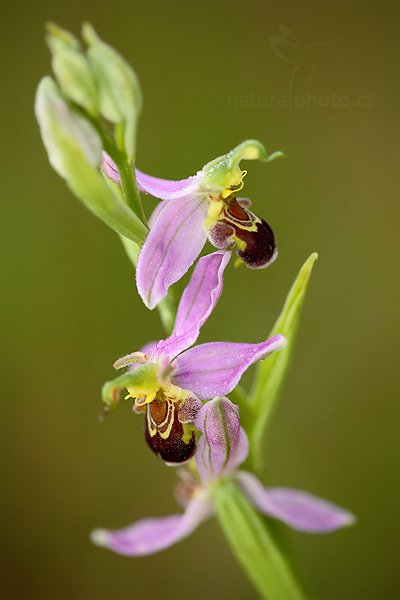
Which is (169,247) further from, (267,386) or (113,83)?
(267,386)

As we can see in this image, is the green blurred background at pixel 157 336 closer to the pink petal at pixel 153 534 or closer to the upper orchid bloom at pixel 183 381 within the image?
the pink petal at pixel 153 534

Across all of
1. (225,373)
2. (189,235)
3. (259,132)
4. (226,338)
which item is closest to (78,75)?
(189,235)

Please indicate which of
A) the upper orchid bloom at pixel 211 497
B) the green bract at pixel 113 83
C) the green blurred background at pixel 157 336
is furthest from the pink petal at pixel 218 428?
the green blurred background at pixel 157 336

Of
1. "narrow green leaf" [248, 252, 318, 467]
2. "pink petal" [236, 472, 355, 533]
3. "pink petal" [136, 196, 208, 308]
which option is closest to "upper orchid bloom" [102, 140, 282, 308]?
"pink petal" [136, 196, 208, 308]

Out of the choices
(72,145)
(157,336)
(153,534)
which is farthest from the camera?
(157,336)

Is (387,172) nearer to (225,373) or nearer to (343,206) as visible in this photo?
(343,206)

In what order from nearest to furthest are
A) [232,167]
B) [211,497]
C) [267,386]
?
[232,167] → [267,386] → [211,497]

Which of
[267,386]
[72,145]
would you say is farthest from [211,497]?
[72,145]
